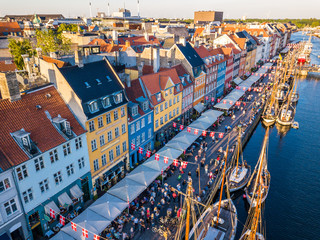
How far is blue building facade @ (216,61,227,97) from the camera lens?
81350 mm

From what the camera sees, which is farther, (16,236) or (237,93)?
(237,93)

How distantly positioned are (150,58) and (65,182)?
37656 millimetres

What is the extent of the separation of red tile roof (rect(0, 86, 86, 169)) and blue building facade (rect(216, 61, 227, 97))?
2335 inches

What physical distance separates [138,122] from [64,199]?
59.5ft

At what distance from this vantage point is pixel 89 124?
112ft

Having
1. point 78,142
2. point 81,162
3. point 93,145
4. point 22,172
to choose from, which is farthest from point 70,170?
point 22,172

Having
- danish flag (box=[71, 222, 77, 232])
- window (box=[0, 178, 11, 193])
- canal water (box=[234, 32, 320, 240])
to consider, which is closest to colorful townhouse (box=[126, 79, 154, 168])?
danish flag (box=[71, 222, 77, 232])

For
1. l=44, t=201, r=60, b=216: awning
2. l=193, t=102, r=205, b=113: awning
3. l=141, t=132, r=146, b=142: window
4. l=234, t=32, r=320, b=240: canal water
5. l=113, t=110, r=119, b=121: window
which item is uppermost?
l=113, t=110, r=119, b=121: window

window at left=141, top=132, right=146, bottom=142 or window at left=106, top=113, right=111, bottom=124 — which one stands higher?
window at left=106, top=113, right=111, bottom=124

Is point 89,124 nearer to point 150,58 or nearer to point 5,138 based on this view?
point 5,138

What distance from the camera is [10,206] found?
26141 millimetres

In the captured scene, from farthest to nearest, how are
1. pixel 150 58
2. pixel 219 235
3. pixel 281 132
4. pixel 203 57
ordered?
pixel 203 57 → pixel 281 132 → pixel 150 58 → pixel 219 235

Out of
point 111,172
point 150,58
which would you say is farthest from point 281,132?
point 111,172

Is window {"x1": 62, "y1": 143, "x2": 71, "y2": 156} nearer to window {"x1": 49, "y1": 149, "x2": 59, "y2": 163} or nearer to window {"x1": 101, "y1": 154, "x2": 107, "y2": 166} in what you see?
window {"x1": 49, "y1": 149, "x2": 59, "y2": 163}
